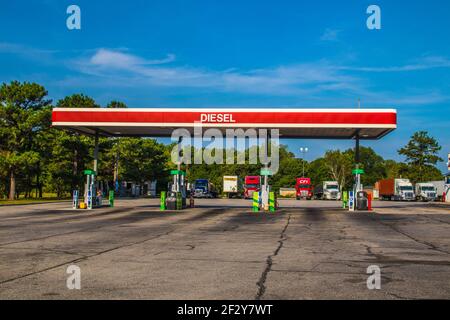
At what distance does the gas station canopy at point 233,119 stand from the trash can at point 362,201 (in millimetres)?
4252

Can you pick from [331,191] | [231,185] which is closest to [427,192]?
[331,191]

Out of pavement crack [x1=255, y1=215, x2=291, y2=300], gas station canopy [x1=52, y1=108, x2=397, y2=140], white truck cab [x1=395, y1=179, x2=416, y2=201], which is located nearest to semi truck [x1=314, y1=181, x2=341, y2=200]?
white truck cab [x1=395, y1=179, x2=416, y2=201]

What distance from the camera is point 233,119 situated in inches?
1185

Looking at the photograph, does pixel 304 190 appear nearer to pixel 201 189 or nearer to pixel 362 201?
pixel 201 189

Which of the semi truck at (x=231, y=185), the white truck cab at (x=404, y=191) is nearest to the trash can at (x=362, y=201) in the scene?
the white truck cab at (x=404, y=191)

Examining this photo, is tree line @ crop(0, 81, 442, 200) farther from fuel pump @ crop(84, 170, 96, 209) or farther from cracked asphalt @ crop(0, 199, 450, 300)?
cracked asphalt @ crop(0, 199, 450, 300)

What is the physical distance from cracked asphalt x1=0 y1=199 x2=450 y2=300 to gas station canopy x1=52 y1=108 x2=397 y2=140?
1249 cm

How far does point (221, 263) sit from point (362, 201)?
80.7ft

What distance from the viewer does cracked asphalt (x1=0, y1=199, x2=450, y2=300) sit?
24.2 ft

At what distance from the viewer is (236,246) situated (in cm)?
1345

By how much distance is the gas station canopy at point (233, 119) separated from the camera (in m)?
29.5

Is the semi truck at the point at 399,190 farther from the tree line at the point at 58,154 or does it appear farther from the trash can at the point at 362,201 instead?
the trash can at the point at 362,201
